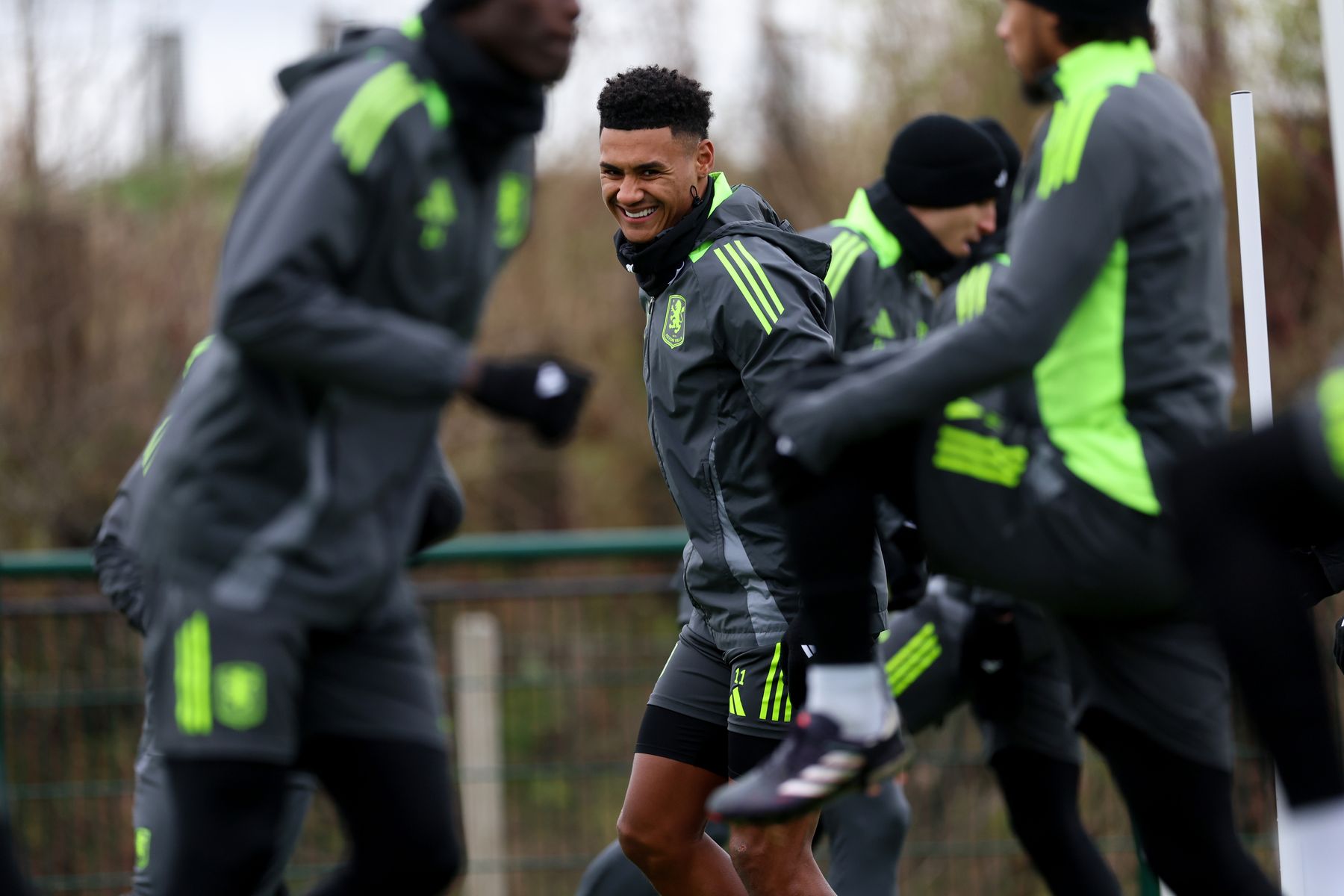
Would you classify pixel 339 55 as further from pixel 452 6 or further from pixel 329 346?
pixel 329 346

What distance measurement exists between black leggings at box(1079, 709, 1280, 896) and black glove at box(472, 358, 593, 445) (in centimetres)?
110

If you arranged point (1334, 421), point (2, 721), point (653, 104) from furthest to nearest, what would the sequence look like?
point (2, 721) → point (653, 104) → point (1334, 421)

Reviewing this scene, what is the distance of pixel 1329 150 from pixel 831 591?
791 centimetres

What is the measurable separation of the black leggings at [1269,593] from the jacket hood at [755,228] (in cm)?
161

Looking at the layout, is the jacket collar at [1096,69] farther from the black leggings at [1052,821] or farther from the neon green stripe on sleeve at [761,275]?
the black leggings at [1052,821]

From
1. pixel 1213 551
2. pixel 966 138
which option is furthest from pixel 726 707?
pixel 966 138

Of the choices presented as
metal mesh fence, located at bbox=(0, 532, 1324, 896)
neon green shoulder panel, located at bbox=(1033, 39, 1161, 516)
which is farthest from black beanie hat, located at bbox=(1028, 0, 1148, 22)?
metal mesh fence, located at bbox=(0, 532, 1324, 896)

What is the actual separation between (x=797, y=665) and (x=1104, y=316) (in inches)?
50.9

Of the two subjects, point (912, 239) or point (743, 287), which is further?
point (912, 239)

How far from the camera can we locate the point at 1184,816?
2844mm

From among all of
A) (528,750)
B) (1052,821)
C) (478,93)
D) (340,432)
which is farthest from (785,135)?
(340,432)

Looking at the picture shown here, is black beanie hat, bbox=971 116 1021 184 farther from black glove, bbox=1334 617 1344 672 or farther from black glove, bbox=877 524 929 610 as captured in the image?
black glove, bbox=1334 617 1344 672

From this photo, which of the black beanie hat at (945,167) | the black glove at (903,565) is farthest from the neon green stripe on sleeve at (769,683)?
the black beanie hat at (945,167)

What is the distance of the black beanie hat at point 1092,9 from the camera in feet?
9.48
